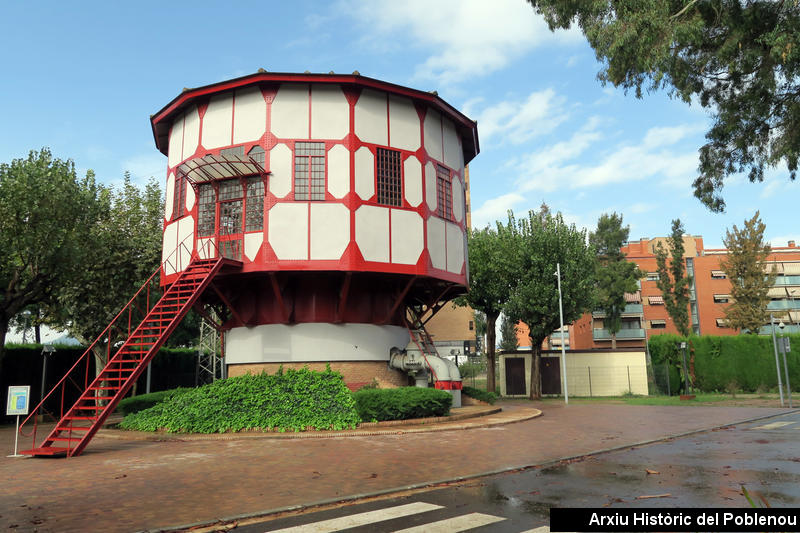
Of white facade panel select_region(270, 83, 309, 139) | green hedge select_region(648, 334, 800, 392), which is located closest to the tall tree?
green hedge select_region(648, 334, 800, 392)

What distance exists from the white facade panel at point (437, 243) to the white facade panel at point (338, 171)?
3.61m

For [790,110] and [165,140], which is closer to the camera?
[790,110]

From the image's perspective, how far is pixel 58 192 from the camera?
21.2 metres

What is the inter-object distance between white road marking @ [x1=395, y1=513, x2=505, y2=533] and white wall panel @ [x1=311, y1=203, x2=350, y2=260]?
1332cm

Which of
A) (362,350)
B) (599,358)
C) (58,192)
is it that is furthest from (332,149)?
(599,358)

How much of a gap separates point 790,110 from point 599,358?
28890 mm

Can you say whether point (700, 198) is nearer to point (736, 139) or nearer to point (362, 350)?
point (736, 139)

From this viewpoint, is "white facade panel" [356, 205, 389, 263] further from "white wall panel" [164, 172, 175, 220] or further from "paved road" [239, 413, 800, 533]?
"paved road" [239, 413, 800, 533]

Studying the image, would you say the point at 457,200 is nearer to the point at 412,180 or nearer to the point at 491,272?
the point at 412,180

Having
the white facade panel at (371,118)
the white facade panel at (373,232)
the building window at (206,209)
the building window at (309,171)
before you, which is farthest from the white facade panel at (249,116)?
the white facade panel at (373,232)

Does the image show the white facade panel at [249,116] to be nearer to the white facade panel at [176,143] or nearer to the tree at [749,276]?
the white facade panel at [176,143]

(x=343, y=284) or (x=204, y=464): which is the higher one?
(x=343, y=284)

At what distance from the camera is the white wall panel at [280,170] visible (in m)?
19.9

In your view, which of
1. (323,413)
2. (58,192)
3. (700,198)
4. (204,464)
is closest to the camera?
(204,464)
